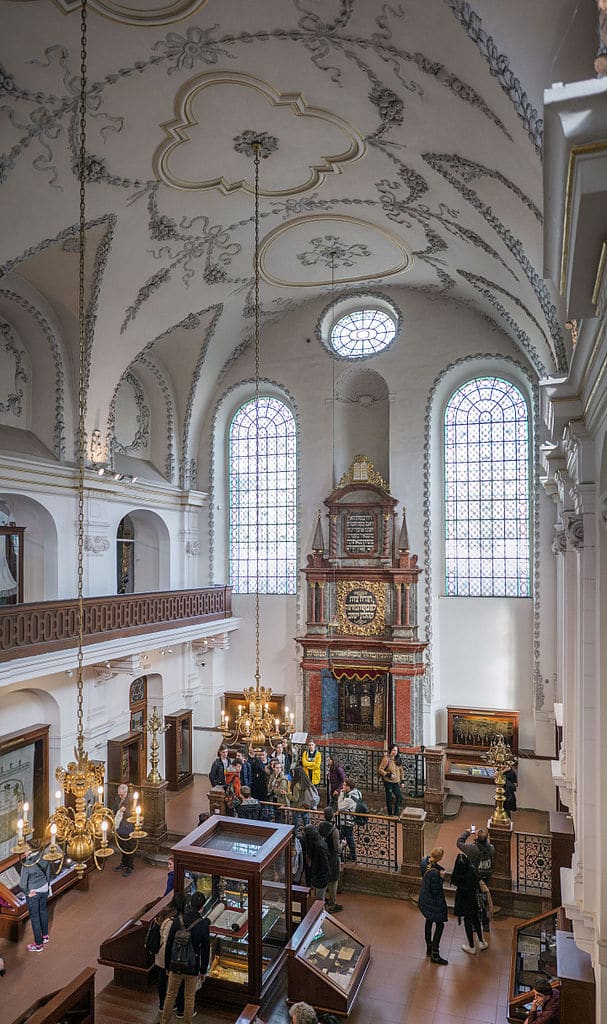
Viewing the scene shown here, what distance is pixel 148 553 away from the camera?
15594 mm

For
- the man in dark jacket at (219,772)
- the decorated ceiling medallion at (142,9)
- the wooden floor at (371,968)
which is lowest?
the wooden floor at (371,968)

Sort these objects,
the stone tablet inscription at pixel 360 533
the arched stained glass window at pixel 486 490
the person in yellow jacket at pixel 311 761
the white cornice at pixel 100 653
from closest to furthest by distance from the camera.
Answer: the white cornice at pixel 100 653 < the person in yellow jacket at pixel 311 761 < the arched stained glass window at pixel 486 490 < the stone tablet inscription at pixel 360 533

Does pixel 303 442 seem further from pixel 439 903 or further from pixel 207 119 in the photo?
pixel 439 903

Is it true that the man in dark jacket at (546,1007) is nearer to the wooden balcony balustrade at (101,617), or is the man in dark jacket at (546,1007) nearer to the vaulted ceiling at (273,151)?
the vaulted ceiling at (273,151)

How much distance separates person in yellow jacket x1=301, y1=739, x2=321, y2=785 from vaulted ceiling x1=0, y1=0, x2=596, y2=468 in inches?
276

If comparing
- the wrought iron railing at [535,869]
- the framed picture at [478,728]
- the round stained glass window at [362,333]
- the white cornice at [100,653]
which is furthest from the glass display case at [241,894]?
the round stained glass window at [362,333]

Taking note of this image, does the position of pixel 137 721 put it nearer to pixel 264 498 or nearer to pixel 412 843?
pixel 264 498

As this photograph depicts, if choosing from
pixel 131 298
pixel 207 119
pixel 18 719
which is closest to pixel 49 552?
pixel 18 719

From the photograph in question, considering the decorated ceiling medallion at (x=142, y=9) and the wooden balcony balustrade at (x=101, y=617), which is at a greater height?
the decorated ceiling medallion at (x=142, y=9)

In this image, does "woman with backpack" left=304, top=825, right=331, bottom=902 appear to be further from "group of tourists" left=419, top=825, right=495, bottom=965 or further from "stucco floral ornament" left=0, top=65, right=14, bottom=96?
"stucco floral ornament" left=0, top=65, right=14, bottom=96

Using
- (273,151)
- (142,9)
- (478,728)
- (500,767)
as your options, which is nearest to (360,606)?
(478,728)

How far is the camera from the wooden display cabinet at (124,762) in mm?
12539

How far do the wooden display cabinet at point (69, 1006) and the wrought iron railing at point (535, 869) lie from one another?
5.40 m

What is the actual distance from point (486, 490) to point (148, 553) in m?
7.63
